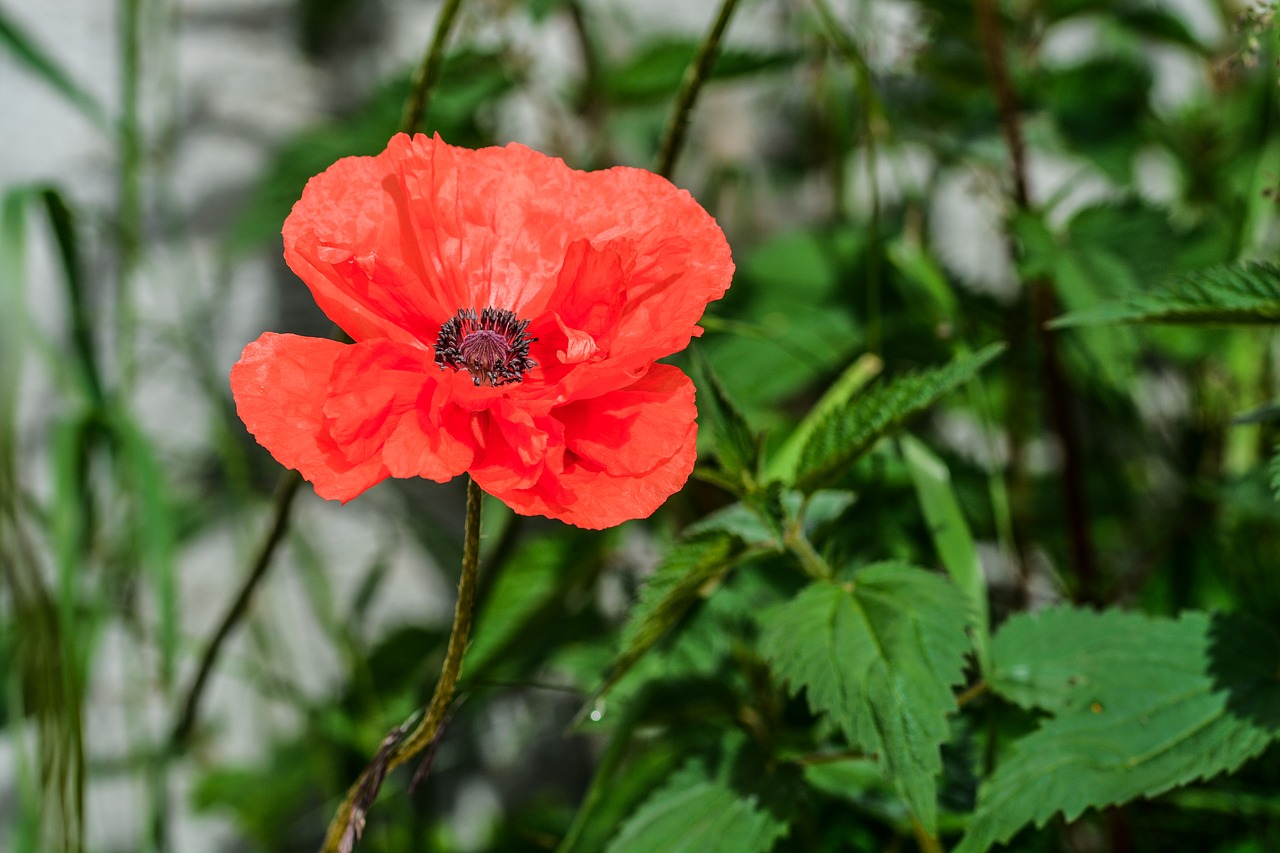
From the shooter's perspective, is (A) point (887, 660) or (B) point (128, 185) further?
(B) point (128, 185)

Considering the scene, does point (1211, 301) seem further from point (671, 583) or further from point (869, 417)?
point (671, 583)

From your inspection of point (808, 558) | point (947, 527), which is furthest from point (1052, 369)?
point (808, 558)

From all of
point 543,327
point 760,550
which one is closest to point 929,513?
point 760,550

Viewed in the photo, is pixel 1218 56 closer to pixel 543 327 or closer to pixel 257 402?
pixel 543 327

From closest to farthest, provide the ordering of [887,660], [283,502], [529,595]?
[887,660], [283,502], [529,595]

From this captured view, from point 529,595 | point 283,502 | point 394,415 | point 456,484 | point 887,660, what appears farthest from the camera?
point 456,484

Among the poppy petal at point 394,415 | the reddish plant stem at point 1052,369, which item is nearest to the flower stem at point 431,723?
the poppy petal at point 394,415
